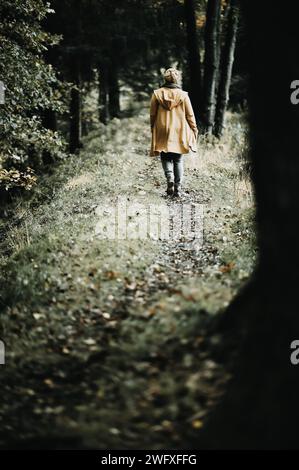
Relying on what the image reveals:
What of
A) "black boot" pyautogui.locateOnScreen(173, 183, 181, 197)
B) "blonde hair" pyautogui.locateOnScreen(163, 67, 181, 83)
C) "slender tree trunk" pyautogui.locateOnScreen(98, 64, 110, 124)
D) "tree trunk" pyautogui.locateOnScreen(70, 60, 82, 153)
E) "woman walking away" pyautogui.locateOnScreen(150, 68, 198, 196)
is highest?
"slender tree trunk" pyautogui.locateOnScreen(98, 64, 110, 124)

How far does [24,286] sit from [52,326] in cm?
97

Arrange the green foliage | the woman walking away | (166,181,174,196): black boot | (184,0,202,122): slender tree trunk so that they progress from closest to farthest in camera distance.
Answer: the woman walking away → (166,181,174,196): black boot → the green foliage → (184,0,202,122): slender tree trunk

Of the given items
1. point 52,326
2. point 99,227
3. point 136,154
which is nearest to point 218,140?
point 136,154

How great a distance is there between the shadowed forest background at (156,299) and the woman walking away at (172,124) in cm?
87

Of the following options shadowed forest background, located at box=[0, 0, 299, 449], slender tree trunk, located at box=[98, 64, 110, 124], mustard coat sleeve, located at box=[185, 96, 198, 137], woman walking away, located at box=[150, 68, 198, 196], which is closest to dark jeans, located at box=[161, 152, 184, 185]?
woman walking away, located at box=[150, 68, 198, 196]

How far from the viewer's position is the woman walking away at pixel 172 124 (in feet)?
30.2

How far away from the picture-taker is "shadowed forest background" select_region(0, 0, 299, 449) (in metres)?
3.11

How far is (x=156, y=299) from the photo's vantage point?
18.1 feet

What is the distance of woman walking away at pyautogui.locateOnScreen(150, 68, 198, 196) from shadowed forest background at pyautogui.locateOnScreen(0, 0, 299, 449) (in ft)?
2.85

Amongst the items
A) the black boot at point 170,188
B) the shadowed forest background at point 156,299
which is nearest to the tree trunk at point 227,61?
the shadowed forest background at point 156,299

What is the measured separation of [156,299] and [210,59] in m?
11.0

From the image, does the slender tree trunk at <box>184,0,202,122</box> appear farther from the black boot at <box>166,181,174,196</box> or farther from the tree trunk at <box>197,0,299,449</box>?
the tree trunk at <box>197,0,299,449</box>

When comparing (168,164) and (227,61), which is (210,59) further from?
(168,164)

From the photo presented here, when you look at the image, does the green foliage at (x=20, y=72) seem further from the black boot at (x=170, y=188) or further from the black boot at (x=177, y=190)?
the black boot at (x=177, y=190)
